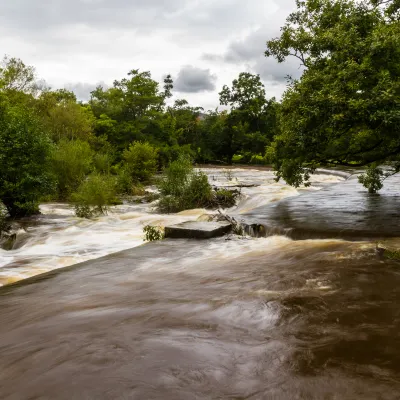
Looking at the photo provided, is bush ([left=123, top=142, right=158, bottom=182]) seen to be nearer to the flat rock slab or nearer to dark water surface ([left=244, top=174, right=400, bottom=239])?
dark water surface ([left=244, top=174, right=400, bottom=239])

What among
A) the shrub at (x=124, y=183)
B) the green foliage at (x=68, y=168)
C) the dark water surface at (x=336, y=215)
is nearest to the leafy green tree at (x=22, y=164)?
the green foliage at (x=68, y=168)

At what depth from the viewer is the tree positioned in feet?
30.6

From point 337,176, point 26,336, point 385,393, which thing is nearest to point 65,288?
point 26,336

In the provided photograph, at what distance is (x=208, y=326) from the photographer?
4.43 meters

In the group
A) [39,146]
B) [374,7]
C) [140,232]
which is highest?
[374,7]

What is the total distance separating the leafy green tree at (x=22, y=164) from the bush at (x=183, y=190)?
4.75 m

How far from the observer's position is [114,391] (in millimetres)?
3119

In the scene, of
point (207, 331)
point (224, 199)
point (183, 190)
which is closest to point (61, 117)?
point (183, 190)

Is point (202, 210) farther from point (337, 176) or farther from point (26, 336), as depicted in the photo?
point (337, 176)

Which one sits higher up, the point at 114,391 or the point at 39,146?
the point at 39,146

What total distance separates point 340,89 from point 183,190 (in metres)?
8.84

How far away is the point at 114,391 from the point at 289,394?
4.40 feet

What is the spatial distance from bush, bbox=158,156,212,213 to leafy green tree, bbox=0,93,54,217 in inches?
187

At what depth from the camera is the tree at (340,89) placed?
933cm
